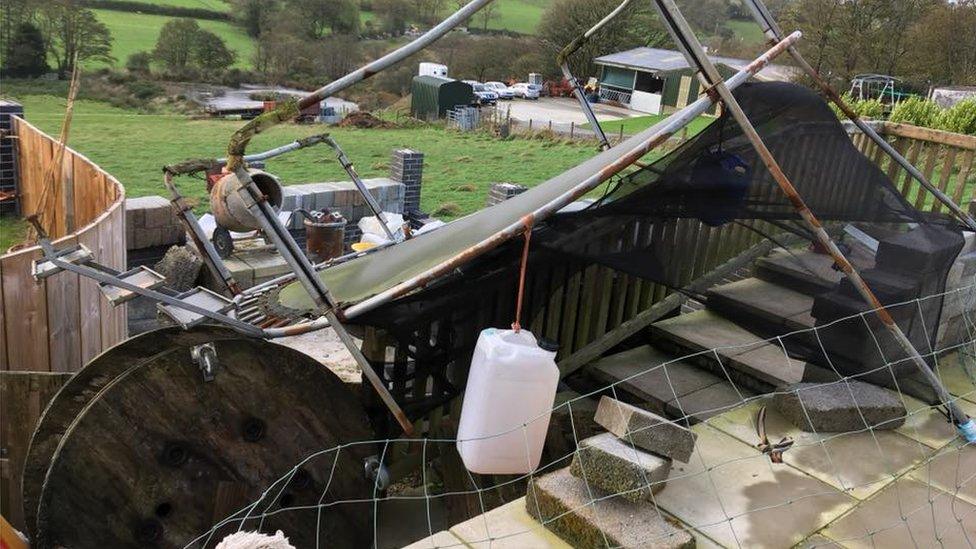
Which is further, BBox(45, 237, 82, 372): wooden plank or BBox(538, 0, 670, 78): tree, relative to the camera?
BBox(538, 0, 670, 78): tree

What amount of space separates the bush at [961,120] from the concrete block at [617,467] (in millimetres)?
10650

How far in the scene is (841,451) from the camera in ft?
12.4

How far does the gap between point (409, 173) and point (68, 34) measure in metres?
44.2

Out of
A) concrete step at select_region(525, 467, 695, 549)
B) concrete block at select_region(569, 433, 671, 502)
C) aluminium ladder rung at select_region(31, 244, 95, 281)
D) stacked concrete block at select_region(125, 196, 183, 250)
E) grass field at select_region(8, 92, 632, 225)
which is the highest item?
aluminium ladder rung at select_region(31, 244, 95, 281)

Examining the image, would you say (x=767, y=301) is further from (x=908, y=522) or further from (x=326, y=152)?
(x=326, y=152)

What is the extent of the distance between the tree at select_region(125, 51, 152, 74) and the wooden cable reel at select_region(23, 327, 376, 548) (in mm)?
49367

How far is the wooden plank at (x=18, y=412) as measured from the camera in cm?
403

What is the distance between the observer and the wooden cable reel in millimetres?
3223

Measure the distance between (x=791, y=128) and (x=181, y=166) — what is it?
3.54 meters

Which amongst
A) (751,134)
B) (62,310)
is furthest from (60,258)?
(751,134)

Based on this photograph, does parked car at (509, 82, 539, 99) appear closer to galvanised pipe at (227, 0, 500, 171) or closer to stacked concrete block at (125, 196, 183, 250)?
stacked concrete block at (125, 196, 183, 250)

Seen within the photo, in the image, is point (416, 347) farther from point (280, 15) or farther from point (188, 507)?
point (280, 15)

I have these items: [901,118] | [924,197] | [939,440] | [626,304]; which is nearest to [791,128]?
[626,304]

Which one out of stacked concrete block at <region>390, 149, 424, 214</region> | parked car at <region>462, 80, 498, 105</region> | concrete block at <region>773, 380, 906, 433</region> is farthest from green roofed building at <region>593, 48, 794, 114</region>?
concrete block at <region>773, 380, 906, 433</region>
